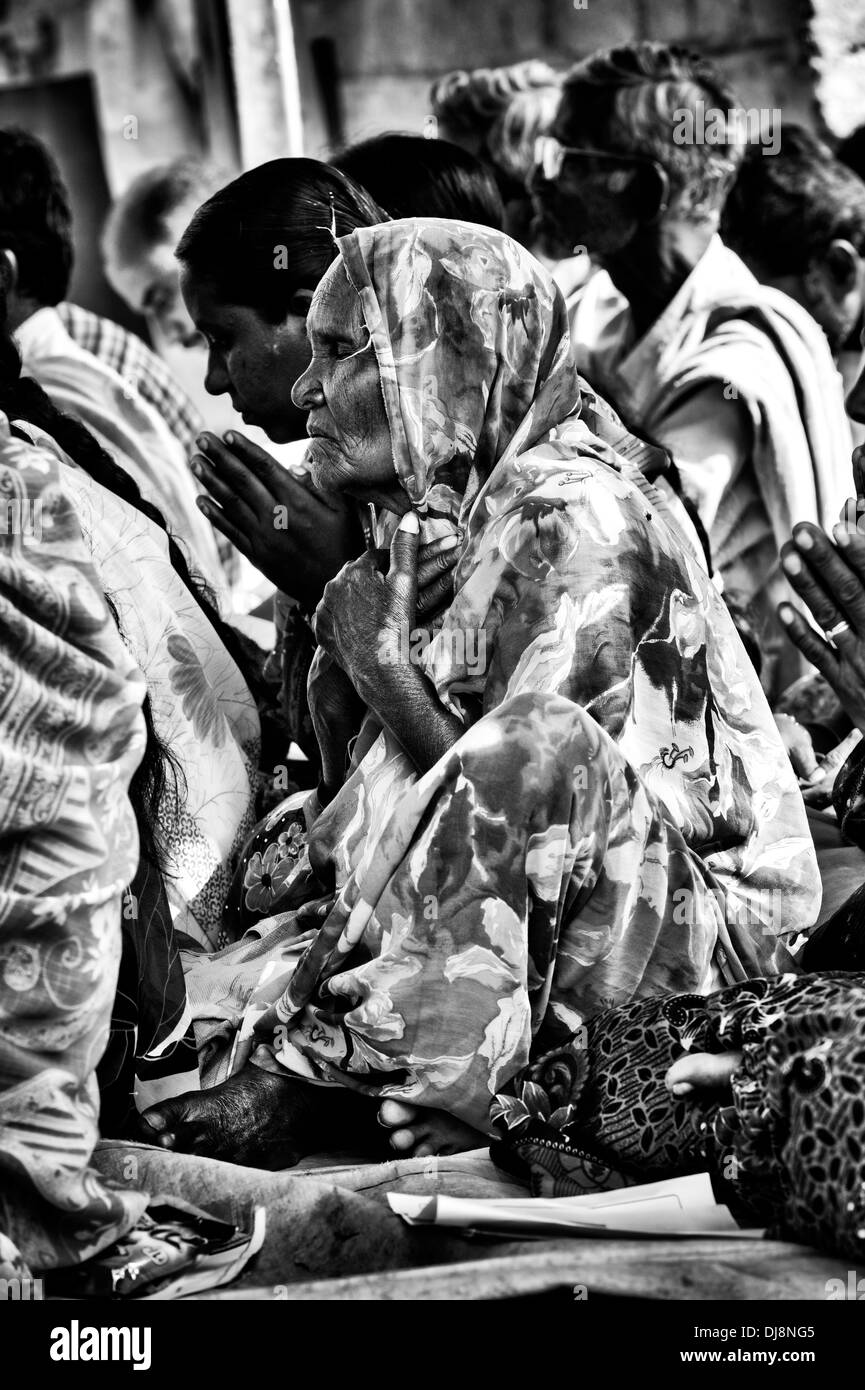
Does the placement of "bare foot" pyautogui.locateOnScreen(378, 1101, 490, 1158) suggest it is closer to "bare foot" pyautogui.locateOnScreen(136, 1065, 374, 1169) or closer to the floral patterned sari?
the floral patterned sari

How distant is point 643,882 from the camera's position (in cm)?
280

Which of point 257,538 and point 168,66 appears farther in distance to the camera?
point 168,66

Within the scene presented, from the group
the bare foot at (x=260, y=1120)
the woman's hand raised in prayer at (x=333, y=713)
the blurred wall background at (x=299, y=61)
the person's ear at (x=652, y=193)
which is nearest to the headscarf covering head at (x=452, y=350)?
the woman's hand raised in prayer at (x=333, y=713)

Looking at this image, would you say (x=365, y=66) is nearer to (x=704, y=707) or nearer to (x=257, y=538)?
(x=257, y=538)

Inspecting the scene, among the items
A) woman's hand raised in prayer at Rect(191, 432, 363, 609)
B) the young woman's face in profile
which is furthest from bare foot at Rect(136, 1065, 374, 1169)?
the young woman's face in profile

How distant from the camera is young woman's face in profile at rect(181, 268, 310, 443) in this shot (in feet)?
13.0

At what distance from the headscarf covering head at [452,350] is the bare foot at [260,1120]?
3.22 ft

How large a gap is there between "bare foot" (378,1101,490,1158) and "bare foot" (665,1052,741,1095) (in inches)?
16.3

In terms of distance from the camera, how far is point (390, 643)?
3.18 m

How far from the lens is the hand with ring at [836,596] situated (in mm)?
2637

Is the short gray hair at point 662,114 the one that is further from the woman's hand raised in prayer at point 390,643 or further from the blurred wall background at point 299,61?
the woman's hand raised in prayer at point 390,643

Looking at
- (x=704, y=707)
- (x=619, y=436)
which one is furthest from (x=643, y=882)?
(x=619, y=436)
